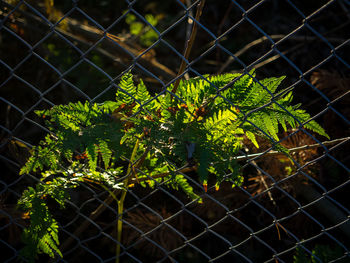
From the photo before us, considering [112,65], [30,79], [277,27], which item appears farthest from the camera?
[277,27]

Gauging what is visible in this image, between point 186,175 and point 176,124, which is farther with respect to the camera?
point 186,175

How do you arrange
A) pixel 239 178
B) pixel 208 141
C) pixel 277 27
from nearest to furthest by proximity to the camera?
pixel 208 141 < pixel 239 178 < pixel 277 27

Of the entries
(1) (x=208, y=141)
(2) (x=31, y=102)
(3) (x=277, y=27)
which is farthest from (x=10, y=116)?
(3) (x=277, y=27)

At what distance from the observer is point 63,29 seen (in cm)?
249

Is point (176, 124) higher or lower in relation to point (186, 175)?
higher

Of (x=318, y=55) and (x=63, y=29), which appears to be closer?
(x=63, y=29)

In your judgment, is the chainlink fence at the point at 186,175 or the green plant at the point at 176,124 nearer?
the green plant at the point at 176,124

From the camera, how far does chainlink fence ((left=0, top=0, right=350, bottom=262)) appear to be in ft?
5.97

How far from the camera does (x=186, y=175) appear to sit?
1.68 metres

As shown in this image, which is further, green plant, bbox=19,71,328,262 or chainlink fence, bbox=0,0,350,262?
chainlink fence, bbox=0,0,350,262

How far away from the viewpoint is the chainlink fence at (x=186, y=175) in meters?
1.82

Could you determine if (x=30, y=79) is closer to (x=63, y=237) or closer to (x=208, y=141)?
(x=63, y=237)

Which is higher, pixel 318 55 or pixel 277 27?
pixel 277 27

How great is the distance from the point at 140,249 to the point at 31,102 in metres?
1.24
